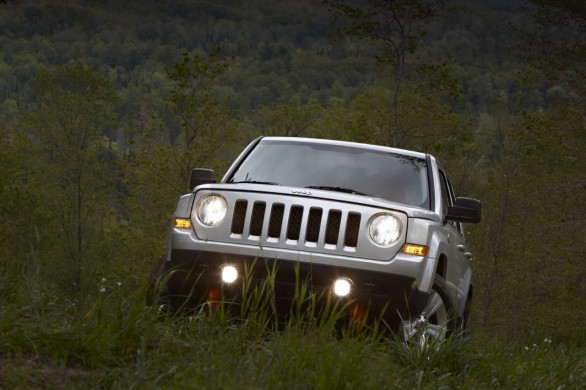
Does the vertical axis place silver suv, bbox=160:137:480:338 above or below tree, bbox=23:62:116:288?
above

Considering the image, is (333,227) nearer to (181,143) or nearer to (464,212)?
(464,212)

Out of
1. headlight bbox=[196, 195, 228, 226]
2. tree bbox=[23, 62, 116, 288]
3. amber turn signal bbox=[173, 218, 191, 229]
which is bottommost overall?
tree bbox=[23, 62, 116, 288]

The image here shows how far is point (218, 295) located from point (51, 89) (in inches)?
1866

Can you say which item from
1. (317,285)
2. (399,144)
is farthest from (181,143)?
(317,285)

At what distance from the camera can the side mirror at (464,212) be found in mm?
7395

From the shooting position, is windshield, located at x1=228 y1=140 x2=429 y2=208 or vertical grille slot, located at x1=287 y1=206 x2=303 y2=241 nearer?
vertical grille slot, located at x1=287 y1=206 x2=303 y2=241

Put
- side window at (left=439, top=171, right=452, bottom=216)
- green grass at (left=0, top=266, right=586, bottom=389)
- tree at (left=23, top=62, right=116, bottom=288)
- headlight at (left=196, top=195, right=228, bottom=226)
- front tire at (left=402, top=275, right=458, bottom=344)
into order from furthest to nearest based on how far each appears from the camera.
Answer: tree at (left=23, top=62, right=116, bottom=288) → side window at (left=439, top=171, right=452, bottom=216) → headlight at (left=196, top=195, right=228, bottom=226) → front tire at (left=402, top=275, right=458, bottom=344) → green grass at (left=0, top=266, right=586, bottom=389)

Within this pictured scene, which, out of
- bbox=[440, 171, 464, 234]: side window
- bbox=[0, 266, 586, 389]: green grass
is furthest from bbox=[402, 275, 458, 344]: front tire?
bbox=[440, 171, 464, 234]: side window

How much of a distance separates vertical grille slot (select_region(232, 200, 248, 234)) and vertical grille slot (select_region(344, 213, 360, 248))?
751mm

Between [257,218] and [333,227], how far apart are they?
1.81 ft

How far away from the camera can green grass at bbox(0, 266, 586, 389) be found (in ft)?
13.5

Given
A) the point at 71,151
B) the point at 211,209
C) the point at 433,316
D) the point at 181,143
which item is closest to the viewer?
the point at 211,209

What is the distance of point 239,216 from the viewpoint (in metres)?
6.48

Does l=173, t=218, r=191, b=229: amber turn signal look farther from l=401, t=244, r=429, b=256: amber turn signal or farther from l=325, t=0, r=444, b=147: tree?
l=325, t=0, r=444, b=147: tree
